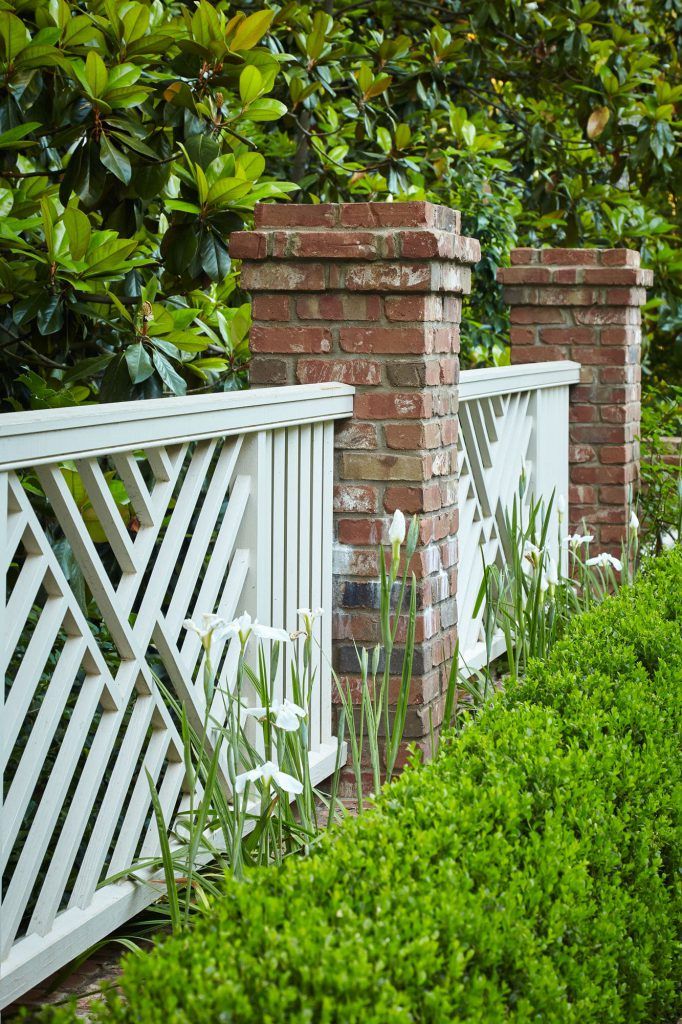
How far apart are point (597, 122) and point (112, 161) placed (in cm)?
452

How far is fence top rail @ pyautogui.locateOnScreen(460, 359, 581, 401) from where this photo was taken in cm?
437

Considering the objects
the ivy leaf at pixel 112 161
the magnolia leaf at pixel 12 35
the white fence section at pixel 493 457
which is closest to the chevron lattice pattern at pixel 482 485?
the white fence section at pixel 493 457

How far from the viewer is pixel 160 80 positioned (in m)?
3.69

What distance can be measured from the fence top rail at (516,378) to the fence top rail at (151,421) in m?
0.94

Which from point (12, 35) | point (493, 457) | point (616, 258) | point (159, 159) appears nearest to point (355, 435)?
point (159, 159)

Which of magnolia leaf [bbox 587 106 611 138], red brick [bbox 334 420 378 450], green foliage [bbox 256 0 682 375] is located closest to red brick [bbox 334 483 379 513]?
red brick [bbox 334 420 378 450]

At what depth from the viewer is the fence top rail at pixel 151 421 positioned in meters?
2.13

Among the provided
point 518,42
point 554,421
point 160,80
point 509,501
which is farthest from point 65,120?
point 518,42

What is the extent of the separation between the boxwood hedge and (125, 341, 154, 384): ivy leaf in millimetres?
1244

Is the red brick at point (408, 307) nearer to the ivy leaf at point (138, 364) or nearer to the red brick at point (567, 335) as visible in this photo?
the ivy leaf at point (138, 364)

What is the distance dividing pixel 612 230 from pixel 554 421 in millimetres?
2212

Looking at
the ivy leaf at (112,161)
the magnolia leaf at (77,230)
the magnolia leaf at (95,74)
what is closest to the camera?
the magnolia leaf at (77,230)

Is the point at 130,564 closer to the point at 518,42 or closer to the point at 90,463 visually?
the point at 90,463

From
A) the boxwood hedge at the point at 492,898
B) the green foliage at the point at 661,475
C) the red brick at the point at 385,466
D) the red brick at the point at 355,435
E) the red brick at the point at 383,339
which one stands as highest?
the red brick at the point at 383,339
